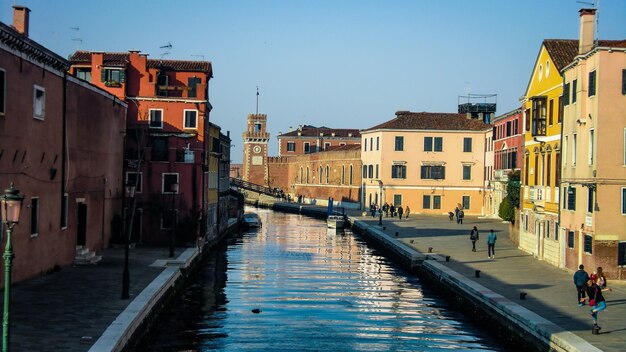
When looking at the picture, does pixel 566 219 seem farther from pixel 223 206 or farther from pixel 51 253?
pixel 223 206

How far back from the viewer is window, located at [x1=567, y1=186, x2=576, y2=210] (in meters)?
35.1

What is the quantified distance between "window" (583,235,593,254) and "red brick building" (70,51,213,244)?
23.1m

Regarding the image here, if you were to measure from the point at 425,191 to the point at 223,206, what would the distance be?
28228 mm

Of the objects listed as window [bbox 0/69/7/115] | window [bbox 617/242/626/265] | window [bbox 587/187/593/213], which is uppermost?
window [bbox 0/69/7/115]

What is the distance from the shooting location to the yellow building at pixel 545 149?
38.6m

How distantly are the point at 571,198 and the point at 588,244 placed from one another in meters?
3.15

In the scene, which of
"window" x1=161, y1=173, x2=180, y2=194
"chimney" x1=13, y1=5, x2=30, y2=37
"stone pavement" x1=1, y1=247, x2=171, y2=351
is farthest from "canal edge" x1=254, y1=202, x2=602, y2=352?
"chimney" x1=13, y1=5, x2=30, y2=37

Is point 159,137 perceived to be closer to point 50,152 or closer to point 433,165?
point 50,152

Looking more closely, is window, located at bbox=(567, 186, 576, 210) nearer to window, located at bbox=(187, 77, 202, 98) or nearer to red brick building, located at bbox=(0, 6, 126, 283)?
red brick building, located at bbox=(0, 6, 126, 283)

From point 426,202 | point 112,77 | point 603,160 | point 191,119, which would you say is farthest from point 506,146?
point 603,160

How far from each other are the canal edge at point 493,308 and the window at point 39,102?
702 inches

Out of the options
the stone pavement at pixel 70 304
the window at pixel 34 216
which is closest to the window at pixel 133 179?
the stone pavement at pixel 70 304

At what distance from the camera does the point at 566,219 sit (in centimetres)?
3603

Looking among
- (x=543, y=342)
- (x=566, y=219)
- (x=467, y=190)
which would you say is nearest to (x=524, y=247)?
(x=566, y=219)
